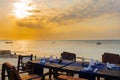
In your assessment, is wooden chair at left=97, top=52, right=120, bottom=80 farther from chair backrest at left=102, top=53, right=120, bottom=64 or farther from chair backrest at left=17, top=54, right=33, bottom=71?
chair backrest at left=17, top=54, right=33, bottom=71

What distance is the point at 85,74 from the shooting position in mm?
4211

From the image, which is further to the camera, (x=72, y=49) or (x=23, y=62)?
(x=72, y=49)

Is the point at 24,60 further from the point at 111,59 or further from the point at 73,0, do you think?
the point at 73,0

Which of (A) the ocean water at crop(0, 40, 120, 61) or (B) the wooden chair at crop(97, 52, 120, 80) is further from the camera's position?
(A) the ocean water at crop(0, 40, 120, 61)

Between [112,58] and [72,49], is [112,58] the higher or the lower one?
the higher one

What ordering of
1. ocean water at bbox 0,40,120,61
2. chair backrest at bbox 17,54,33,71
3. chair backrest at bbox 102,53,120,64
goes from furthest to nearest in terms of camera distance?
ocean water at bbox 0,40,120,61
chair backrest at bbox 102,53,120,64
chair backrest at bbox 17,54,33,71

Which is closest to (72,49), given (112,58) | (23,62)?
(112,58)

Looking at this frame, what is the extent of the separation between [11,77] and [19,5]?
7451 mm

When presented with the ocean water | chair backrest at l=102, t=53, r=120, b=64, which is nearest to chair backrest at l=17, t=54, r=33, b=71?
chair backrest at l=102, t=53, r=120, b=64

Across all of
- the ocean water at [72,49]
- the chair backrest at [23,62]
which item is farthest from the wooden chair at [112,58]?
the ocean water at [72,49]

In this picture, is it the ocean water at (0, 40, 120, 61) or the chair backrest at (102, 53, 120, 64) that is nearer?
the chair backrest at (102, 53, 120, 64)

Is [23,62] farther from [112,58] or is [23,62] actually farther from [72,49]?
[72,49]

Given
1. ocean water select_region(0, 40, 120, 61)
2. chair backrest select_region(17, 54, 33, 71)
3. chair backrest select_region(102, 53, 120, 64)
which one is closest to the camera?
chair backrest select_region(17, 54, 33, 71)

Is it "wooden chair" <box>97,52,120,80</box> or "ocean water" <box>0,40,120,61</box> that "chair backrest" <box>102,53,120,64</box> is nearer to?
"wooden chair" <box>97,52,120,80</box>
